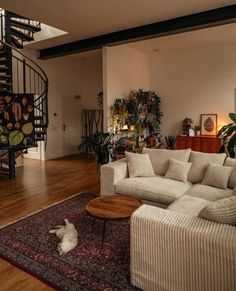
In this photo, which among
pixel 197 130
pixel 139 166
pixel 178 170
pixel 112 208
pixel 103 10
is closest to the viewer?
pixel 112 208

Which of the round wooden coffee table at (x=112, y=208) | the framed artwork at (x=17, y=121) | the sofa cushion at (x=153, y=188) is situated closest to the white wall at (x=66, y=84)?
the framed artwork at (x=17, y=121)

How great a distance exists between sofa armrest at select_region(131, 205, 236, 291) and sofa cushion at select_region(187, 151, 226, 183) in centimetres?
178

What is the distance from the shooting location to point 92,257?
102 inches

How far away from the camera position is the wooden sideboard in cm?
662

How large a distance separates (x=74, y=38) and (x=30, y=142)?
9.02 ft

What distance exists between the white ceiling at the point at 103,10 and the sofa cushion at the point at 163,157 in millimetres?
2435

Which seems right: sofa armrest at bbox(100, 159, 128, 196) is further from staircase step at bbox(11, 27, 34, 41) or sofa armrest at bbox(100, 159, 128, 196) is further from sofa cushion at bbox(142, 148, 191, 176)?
staircase step at bbox(11, 27, 34, 41)

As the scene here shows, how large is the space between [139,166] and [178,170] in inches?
23.4

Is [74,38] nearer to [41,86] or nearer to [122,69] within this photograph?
[122,69]

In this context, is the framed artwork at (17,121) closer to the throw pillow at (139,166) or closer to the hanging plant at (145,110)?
the hanging plant at (145,110)

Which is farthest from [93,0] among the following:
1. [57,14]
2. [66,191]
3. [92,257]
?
[92,257]

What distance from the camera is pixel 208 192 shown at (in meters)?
3.22

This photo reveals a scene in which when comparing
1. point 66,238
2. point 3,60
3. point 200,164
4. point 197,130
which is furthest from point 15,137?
point 197,130

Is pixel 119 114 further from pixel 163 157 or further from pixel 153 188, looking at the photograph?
pixel 153 188
